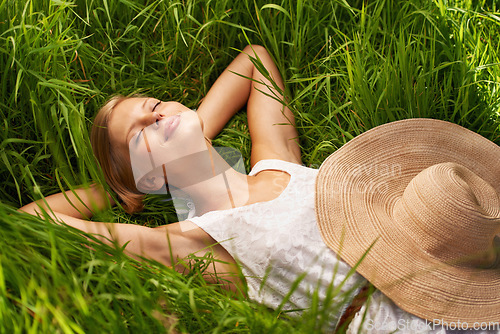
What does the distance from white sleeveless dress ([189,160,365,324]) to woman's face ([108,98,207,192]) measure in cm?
33

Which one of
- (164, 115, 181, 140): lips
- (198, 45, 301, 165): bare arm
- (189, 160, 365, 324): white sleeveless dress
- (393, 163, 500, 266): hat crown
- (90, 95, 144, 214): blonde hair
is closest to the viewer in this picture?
(393, 163, 500, 266): hat crown

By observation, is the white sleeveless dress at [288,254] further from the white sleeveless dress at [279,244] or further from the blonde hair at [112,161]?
the blonde hair at [112,161]

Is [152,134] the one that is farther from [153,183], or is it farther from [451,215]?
[451,215]

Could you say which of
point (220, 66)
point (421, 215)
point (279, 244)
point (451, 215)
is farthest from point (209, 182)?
point (451, 215)

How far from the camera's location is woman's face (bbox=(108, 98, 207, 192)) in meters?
1.90

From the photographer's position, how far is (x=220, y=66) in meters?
2.49

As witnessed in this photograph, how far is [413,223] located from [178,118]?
1.15m

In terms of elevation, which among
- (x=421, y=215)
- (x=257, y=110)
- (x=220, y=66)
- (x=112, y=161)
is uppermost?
(x=220, y=66)

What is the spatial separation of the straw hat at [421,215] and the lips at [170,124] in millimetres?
716

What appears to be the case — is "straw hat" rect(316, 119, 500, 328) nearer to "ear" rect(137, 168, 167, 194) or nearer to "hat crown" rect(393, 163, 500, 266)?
"hat crown" rect(393, 163, 500, 266)

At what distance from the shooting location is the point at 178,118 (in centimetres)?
195

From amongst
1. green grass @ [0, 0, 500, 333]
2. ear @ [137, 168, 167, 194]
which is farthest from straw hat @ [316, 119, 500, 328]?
ear @ [137, 168, 167, 194]

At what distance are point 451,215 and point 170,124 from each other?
50.0 inches

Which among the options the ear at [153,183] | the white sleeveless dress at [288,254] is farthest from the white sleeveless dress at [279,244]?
the ear at [153,183]
